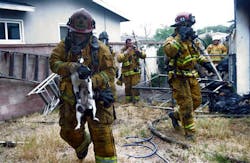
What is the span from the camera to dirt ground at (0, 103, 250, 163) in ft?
14.6

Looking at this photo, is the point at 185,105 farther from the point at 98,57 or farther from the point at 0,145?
the point at 0,145

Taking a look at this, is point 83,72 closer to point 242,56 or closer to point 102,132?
point 102,132

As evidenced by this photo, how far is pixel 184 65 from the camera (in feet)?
17.0

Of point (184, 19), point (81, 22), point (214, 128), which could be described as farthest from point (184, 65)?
point (81, 22)

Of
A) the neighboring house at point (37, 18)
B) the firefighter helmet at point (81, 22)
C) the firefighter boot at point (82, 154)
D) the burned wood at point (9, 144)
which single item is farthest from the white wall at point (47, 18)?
the firefighter helmet at point (81, 22)

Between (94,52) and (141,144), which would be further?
(141,144)

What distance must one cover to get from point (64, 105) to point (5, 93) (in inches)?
150

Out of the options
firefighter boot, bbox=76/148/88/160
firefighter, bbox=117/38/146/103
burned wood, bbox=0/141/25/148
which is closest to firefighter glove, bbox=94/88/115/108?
firefighter boot, bbox=76/148/88/160

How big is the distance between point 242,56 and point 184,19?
3478 mm

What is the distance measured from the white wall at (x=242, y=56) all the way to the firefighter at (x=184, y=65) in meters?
3.14

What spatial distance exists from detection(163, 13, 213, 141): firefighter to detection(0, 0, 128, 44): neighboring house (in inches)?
189

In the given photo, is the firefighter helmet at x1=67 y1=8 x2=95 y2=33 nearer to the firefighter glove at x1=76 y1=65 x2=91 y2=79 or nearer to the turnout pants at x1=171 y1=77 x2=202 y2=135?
the firefighter glove at x1=76 y1=65 x2=91 y2=79

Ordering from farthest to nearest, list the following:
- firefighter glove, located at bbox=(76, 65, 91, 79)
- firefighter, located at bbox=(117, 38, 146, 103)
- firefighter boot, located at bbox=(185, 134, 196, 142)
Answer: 1. firefighter, located at bbox=(117, 38, 146, 103)
2. firefighter boot, located at bbox=(185, 134, 196, 142)
3. firefighter glove, located at bbox=(76, 65, 91, 79)

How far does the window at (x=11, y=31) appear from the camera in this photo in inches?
328
